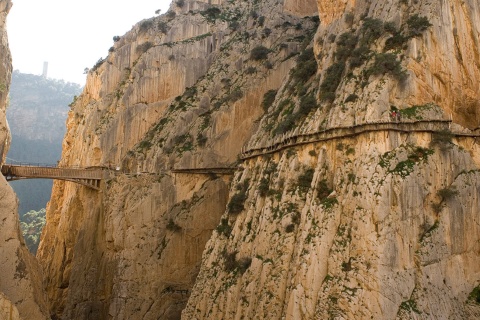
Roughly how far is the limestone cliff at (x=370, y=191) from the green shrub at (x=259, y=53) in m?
13.1

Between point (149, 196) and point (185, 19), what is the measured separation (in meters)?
22.2

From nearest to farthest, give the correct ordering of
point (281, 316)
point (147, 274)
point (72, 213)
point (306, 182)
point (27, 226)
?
point (281, 316) < point (306, 182) < point (147, 274) < point (72, 213) < point (27, 226)

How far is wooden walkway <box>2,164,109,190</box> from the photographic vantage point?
149 ft

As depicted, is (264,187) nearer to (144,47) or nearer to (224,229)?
(224,229)

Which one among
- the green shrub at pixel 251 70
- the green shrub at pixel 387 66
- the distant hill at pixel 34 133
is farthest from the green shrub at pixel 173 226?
the distant hill at pixel 34 133

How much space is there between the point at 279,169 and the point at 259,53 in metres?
19.1

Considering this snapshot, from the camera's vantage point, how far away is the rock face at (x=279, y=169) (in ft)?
93.7

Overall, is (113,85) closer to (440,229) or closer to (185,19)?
(185,19)

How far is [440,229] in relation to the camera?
28.7 meters

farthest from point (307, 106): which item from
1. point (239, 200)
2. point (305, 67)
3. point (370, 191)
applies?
point (370, 191)

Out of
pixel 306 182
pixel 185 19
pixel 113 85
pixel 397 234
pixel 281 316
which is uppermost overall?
pixel 185 19

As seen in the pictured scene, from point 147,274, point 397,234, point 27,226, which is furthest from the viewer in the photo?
point 27,226

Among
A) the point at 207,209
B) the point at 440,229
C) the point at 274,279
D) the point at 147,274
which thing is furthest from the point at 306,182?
the point at 147,274

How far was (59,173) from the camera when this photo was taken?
4862 centimetres
